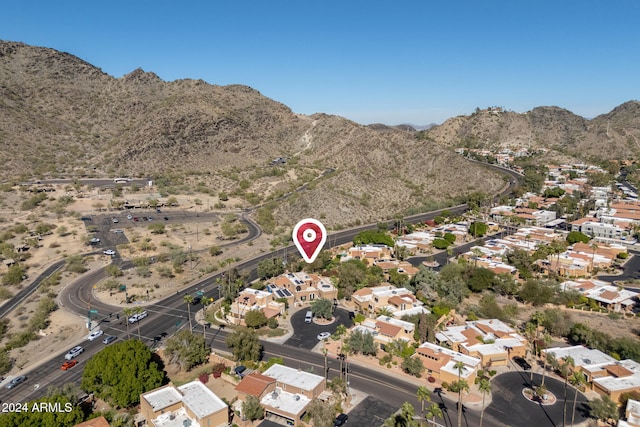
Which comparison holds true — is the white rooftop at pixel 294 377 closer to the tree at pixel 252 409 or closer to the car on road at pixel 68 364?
the tree at pixel 252 409

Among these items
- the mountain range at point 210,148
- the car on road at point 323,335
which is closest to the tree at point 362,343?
the car on road at point 323,335

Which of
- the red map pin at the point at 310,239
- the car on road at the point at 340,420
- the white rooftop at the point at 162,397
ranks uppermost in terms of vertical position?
the red map pin at the point at 310,239

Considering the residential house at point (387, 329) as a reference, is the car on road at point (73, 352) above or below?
below

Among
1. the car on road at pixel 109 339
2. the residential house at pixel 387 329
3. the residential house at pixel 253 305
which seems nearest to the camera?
the residential house at pixel 387 329


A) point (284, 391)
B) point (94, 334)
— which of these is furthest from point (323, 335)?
point (94, 334)

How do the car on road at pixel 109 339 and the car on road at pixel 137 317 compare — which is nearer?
the car on road at pixel 109 339

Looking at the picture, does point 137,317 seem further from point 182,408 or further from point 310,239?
point 310,239

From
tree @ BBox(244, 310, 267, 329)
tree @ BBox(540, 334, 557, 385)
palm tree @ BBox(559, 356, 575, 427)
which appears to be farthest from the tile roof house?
tree @ BBox(540, 334, 557, 385)

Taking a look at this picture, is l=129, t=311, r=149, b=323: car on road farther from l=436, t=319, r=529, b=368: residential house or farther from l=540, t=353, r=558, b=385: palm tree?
l=540, t=353, r=558, b=385: palm tree

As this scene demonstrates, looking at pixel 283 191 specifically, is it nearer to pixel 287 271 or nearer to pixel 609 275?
pixel 287 271
